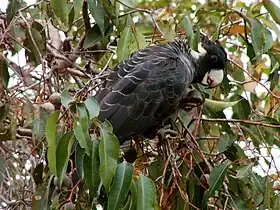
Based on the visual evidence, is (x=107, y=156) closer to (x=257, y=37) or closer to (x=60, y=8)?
(x=60, y=8)

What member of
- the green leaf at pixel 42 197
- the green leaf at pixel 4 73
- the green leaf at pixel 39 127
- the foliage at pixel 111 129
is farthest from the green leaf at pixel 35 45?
the green leaf at pixel 42 197

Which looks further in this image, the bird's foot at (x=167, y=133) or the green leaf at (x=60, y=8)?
the bird's foot at (x=167, y=133)

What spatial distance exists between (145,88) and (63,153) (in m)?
0.64

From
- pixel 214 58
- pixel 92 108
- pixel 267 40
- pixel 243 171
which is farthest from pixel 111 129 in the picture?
pixel 214 58

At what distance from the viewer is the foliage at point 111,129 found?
3.80 ft

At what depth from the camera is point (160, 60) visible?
5.94 ft

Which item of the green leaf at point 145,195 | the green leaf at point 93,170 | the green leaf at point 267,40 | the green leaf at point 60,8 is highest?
the green leaf at point 60,8

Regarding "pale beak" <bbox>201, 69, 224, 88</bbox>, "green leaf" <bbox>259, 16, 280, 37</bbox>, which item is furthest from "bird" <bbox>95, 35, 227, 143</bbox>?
"green leaf" <bbox>259, 16, 280, 37</bbox>

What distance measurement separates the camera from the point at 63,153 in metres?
1.14

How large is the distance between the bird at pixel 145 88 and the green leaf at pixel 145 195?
0.51m

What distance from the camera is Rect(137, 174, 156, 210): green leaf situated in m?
1.15

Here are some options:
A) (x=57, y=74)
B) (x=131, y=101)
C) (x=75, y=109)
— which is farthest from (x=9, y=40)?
(x=75, y=109)

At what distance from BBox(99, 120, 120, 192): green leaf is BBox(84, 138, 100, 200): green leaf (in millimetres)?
33

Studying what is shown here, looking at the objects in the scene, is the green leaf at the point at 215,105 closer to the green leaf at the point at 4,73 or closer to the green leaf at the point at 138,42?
the green leaf at the point at 138,42
